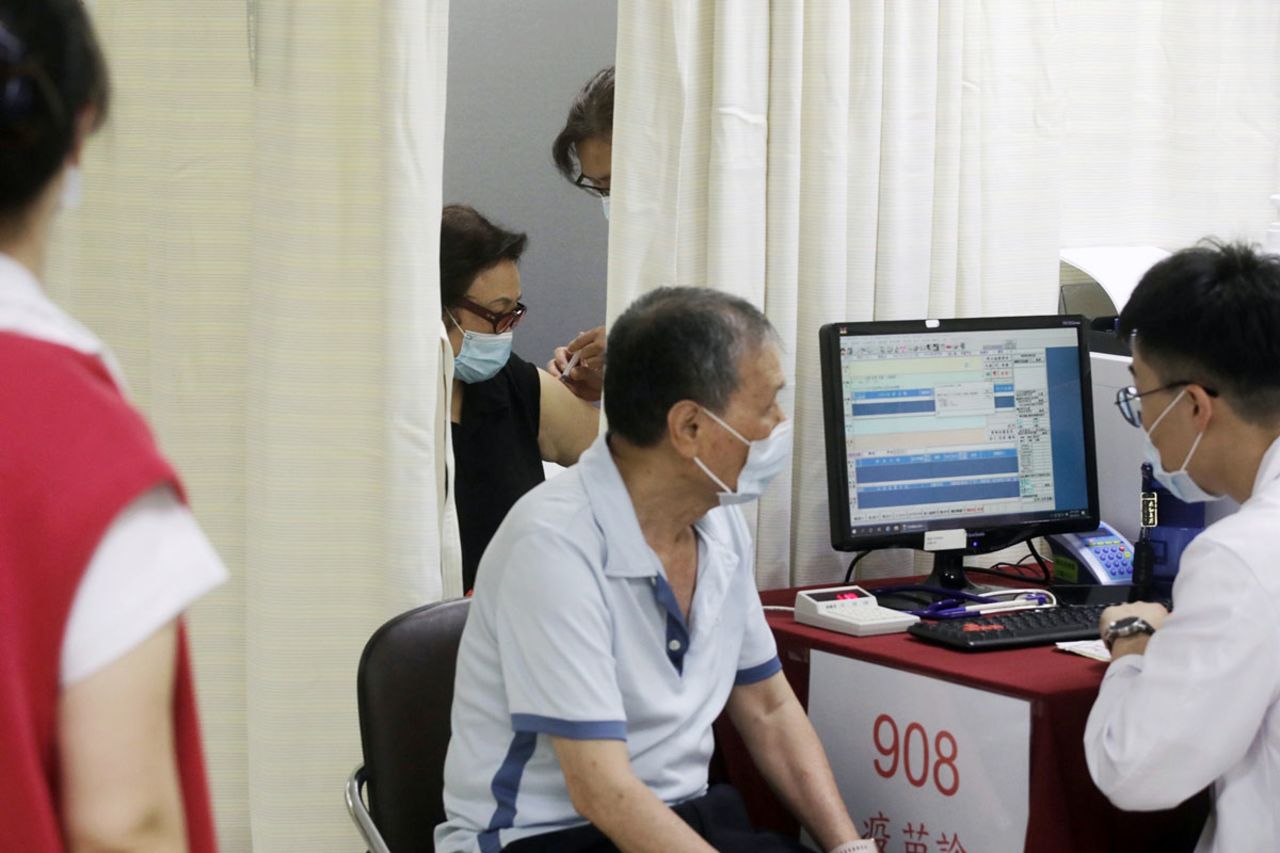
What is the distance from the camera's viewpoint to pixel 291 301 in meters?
2.12

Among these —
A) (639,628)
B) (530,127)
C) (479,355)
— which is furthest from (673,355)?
(530,127)

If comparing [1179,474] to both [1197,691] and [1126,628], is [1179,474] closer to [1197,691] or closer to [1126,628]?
[1126,628]

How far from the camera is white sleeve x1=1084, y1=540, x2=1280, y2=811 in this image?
1.59m

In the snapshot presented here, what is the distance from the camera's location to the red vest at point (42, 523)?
79 cm

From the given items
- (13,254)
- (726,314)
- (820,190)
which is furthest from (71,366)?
(820,190)

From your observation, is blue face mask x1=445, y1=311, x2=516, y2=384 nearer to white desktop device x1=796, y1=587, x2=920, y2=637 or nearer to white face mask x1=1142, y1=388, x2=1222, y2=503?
white desktop device x1=796, y1=587, x2=920, y2=637

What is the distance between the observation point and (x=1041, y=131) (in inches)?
112

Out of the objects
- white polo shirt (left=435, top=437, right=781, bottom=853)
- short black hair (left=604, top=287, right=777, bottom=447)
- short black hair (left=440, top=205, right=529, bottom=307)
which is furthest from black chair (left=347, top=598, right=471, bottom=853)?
short black hair (left=440, top=205, right=529, bottom=307)

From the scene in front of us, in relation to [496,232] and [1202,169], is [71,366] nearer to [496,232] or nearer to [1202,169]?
[496,232]

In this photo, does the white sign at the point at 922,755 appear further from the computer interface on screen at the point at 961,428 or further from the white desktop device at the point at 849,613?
the computer interface on screen at the point at 961,428

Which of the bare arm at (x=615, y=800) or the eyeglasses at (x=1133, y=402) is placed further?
the eyeglasses at (x=1133, y=402)

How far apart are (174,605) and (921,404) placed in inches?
69.2

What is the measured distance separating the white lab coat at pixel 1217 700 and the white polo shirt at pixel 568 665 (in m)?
0.51

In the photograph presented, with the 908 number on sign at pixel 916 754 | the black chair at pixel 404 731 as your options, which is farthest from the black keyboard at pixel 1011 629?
the black chair at pixel 404 731
